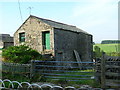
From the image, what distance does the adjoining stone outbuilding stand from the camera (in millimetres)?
13812

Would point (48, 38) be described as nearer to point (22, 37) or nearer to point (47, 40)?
point (47, 40)

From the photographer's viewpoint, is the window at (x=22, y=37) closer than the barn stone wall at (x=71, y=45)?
No

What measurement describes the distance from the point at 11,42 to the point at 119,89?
2273 cm

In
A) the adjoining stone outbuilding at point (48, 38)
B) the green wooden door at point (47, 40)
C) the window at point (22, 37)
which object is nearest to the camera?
the adjoining stone outbuilding at point (48, 38)

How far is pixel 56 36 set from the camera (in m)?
13.9

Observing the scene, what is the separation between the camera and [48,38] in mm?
14203

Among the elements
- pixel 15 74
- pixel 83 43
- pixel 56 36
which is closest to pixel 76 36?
pixel 83 43

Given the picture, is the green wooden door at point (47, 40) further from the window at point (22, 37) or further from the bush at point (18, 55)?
the window at point (22, 37)

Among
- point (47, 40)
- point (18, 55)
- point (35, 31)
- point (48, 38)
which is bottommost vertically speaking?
point (18, 55)

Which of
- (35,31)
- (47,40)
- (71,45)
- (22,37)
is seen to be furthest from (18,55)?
(71,45)

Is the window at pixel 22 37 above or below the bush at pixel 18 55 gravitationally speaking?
above

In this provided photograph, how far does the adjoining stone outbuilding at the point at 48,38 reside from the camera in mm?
13812

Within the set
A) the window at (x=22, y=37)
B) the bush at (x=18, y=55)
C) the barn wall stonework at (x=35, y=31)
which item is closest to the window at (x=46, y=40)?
the barn wall stonework at (x=35, y=31)

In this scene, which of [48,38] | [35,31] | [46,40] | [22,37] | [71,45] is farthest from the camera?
[71,45]
